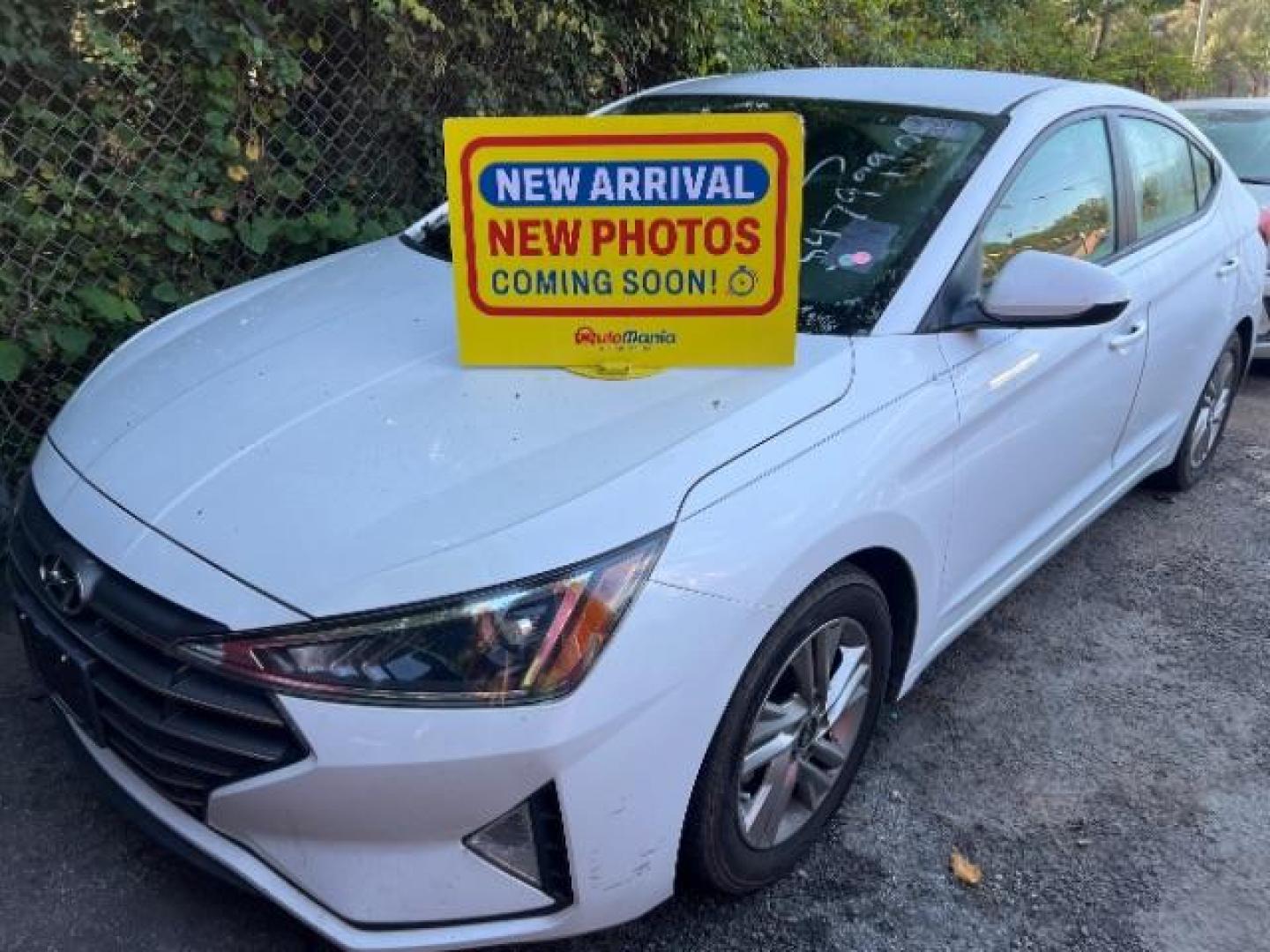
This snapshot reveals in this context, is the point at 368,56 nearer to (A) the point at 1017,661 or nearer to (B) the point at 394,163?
(B) the point at 394,163

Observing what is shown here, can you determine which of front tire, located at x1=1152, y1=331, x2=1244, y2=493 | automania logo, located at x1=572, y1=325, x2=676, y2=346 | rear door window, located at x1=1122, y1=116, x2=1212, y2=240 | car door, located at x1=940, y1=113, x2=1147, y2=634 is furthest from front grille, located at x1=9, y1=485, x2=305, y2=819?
front tire, located at x1=1152, y1=331, x2=1244, y2=493

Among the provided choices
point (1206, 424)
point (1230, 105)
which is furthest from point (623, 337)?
point (1230, 105)

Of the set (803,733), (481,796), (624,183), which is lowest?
(803,733)

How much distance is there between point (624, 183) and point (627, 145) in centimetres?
8

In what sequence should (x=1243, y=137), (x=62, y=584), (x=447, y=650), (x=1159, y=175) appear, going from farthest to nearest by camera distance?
(x=1243, y=137), (x=1159, y=175), (x=62, y=584), (x=447, y=650)

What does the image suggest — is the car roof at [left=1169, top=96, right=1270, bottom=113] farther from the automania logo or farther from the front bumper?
the front bumper

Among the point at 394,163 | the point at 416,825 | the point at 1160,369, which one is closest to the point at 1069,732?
the point at 1160,369

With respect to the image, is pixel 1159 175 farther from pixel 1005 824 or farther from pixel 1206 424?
pixel 1005 824

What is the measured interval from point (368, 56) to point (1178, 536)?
11.8 ft

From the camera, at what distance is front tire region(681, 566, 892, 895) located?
201 centimetres

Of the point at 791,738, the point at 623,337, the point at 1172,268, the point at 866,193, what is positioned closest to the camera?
the point at 791,738

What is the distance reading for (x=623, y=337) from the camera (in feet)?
7.66

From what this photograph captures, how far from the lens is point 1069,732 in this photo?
2.94m

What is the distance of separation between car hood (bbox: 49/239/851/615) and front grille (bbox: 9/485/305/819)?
0.14 m
